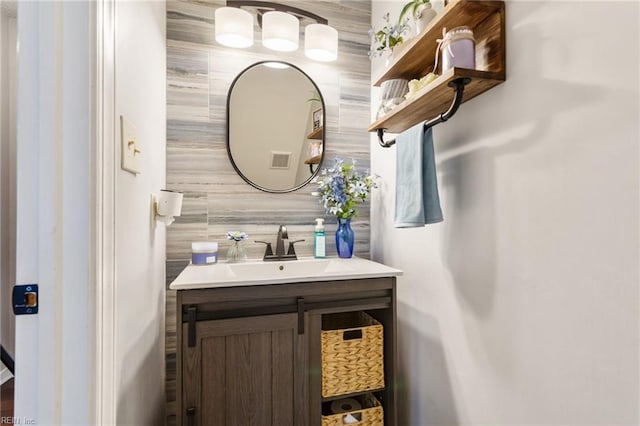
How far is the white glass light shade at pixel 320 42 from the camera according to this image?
5.36ft

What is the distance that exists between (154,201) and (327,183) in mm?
837

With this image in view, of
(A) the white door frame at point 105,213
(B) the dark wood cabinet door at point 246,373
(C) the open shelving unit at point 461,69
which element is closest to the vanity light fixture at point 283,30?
(C) the open shelving unit at point 461,69

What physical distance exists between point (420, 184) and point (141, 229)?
100 centimetres

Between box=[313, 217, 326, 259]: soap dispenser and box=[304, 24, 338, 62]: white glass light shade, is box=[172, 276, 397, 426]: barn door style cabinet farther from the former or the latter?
box=[304, 24, 338, 62]: white glass light shade

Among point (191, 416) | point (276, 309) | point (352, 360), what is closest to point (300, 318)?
point (276, 309)

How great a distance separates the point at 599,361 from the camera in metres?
0.69

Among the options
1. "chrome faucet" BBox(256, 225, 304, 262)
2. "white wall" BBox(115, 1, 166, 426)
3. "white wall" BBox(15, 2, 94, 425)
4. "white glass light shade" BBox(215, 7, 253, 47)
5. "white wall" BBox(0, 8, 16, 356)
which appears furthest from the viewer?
"chrome faucet" BBox(256, 225, 304, 262)

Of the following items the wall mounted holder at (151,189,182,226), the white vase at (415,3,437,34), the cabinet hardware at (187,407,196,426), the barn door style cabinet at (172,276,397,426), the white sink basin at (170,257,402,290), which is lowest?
the cabinet hardware at (187,407,196,426)

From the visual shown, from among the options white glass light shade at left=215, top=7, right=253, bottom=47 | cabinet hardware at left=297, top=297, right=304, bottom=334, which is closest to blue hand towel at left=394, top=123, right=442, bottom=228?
cabinet hardware at left=297, top=297, right=304, bottom=334

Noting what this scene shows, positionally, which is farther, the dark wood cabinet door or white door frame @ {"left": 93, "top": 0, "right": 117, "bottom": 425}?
the dark wood cabinet door

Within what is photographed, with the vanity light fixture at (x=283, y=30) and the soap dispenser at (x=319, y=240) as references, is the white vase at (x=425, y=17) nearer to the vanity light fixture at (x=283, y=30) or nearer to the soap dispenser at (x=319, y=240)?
the vanity light fixture at (x=283, y=30)

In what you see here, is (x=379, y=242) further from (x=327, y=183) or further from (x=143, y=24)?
(x=143, y=24)

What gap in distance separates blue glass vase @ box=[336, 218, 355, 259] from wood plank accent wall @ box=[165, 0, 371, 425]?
0.08m

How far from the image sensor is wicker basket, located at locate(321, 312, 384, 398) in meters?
1.23
